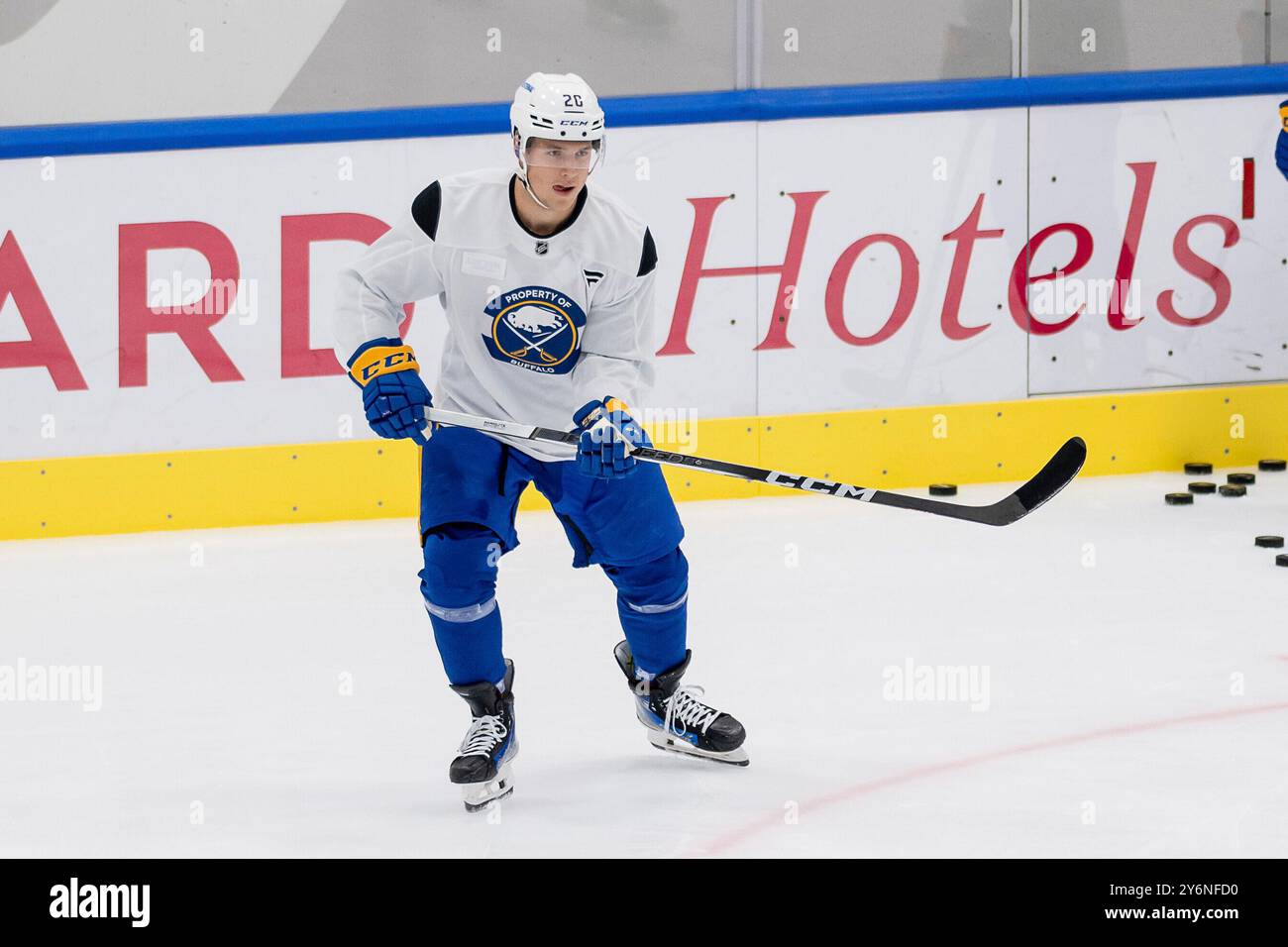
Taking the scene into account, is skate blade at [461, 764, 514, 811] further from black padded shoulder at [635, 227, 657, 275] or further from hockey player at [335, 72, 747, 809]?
black padded shoulder at [635, 227, 657, 275]

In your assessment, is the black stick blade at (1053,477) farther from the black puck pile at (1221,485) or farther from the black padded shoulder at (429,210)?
the black puck pile at (1221,485)

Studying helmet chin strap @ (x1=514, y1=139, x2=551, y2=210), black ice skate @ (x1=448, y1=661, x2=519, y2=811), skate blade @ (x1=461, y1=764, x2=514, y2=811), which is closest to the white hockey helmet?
helmet chin strap @ (x1=514, y1=139, x2=551, y2=210)

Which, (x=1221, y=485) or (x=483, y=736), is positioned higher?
(x=1221, y=485)

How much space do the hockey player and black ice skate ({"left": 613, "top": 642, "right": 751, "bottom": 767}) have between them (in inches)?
7.6

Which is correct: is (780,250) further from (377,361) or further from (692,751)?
(377,361)

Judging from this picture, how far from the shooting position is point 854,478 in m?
6.22

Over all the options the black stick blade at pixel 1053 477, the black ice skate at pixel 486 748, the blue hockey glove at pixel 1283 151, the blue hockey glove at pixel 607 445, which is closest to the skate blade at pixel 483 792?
the black ice skate at pixel 486 748

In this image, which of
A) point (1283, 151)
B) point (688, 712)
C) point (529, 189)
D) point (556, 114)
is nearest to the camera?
point (556, 114)

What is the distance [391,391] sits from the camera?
335cm

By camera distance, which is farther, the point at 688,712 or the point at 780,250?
the point at 780,250

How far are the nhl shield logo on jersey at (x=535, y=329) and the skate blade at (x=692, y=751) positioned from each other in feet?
2.34

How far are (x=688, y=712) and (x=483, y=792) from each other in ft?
1.47

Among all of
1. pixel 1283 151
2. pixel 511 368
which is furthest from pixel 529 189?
pixel 1283 151
